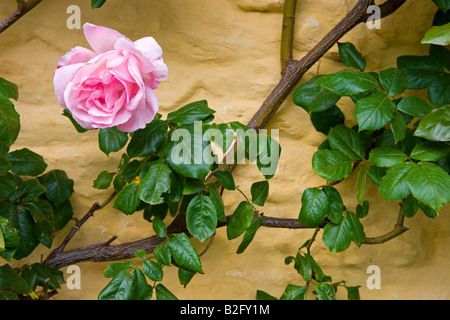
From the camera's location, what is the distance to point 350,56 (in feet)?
4.15

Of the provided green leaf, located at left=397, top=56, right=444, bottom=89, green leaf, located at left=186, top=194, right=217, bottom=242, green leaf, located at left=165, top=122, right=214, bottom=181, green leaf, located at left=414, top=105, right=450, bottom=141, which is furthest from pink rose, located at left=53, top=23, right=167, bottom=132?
green leaf, located at left=397, top=56, right=444, bottom=89

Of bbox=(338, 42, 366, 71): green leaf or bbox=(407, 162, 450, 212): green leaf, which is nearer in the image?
bbox=(407, 162, 450, 212): green leaf

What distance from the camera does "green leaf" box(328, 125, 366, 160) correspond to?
3.84ft

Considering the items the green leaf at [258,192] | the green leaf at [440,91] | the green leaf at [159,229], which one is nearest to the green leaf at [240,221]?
the green leaf at [258,192]

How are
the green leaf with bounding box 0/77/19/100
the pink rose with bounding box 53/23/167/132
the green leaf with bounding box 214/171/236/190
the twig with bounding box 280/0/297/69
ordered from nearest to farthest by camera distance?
the pink rose with bounding box 53/23/167/132, the green leaf with bounding box 0/77/19/100, the green leaf with bounding box 214/171/236/190, the twig with bounding box 280/0/297/69

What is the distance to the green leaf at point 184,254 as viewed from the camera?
100 centimetres

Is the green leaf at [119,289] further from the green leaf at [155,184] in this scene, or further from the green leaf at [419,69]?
the green leaf at [419,69]

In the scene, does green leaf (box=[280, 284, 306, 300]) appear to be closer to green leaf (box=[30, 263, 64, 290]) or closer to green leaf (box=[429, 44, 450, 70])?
green leaf (box=[30, 263, 64, 290])

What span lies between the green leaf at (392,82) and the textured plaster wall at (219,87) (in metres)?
0.23

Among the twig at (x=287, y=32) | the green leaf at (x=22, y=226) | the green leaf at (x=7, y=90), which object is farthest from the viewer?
the twig at (x=287, y=32)

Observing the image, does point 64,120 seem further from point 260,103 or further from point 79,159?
point 260,103

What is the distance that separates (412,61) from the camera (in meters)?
1.26

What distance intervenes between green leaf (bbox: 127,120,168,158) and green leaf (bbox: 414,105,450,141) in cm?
55

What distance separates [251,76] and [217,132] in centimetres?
44
